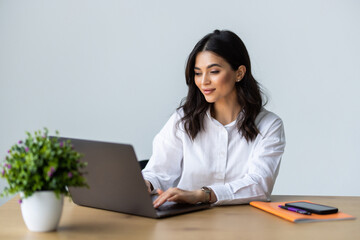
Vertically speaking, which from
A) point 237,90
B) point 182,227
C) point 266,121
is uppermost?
point 237,90

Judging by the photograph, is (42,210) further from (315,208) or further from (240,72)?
(240,72)

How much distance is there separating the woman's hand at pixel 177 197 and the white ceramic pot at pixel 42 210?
413 mm

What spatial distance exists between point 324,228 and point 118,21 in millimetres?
2609

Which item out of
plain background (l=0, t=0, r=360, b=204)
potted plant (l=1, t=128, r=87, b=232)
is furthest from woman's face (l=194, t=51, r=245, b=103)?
plain background (l=0, t=0, r=360, b=204)

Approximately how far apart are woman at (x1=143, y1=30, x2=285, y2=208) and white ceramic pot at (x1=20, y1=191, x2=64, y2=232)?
827mm

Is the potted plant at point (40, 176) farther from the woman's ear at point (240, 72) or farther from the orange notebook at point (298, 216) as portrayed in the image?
the woman's ear at point (240, 72)

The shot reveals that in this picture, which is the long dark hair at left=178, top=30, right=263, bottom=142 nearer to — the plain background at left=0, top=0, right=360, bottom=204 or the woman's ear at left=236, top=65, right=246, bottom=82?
the woman's ear at left=236, top=65, right=246, bottom=82

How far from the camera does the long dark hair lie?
7.70 feet

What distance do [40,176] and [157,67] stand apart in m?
2.47

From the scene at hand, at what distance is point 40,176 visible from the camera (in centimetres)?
133

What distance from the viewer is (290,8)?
377 cm

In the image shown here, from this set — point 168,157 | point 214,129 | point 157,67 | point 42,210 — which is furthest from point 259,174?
point 157,67

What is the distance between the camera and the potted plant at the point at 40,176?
132 cm

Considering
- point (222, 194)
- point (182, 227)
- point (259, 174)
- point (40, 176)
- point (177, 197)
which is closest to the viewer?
point (40, 176)
